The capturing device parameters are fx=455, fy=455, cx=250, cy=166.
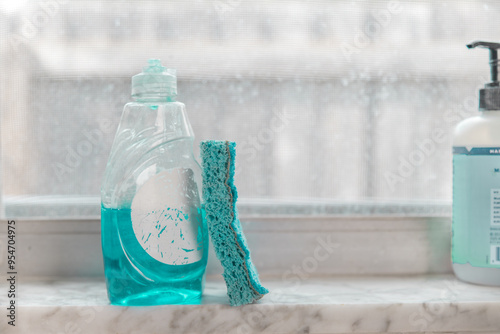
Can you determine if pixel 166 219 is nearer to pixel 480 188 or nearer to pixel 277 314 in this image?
pixel 277 314

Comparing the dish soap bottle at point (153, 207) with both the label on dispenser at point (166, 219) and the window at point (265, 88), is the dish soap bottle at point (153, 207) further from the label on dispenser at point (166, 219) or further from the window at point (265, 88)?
the window at point (265, 88)

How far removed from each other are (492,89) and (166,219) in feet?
1.37

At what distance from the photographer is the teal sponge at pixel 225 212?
0.46 metres

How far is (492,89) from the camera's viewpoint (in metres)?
0.55

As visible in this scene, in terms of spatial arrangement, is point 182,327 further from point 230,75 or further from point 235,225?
point 230,75

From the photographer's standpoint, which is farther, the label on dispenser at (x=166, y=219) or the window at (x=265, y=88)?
the window at (x=265, y=88)

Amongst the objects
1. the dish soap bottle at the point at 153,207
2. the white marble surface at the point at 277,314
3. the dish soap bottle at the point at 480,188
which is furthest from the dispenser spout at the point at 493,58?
the dish soap bottle at the point at 153,207

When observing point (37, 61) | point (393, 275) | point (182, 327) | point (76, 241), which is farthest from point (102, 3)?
point (393, 275)

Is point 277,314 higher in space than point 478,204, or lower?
lower

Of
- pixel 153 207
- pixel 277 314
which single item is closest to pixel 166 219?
pixel 153 207

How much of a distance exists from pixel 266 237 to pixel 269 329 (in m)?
0.15

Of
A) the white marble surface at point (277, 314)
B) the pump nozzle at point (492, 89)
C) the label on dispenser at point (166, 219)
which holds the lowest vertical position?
the white marble surface at point (277, 314)

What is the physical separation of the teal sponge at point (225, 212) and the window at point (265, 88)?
6.2 inches

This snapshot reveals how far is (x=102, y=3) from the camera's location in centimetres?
61
